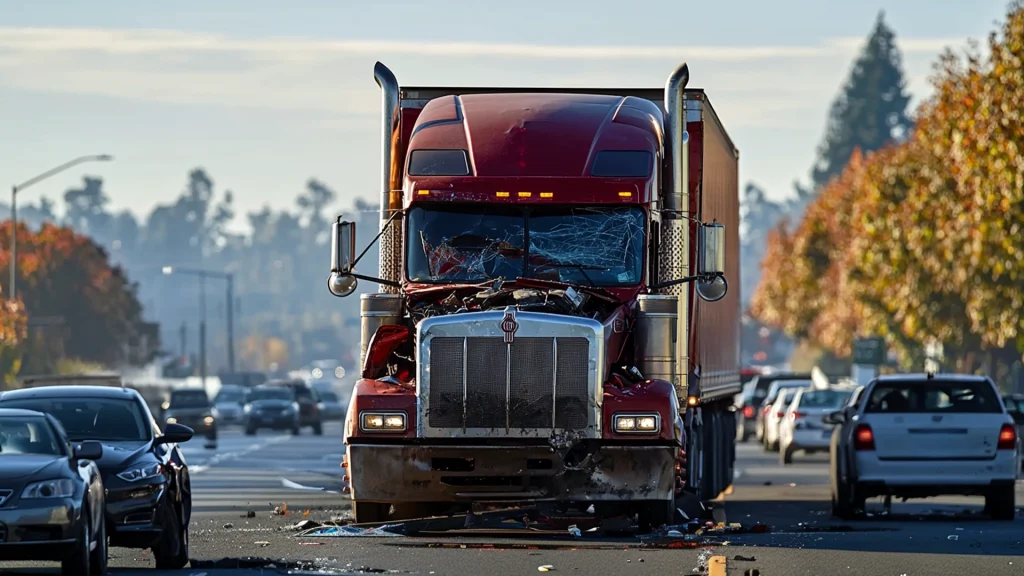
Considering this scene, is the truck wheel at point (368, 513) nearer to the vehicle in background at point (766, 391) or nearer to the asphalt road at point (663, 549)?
the asphalt road at point (663, 549)

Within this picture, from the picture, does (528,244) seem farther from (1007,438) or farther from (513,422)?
(1007,438)

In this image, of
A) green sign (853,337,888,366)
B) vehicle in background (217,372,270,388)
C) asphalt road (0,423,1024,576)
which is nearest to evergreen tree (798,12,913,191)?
vehicle in background (217,372,270,388)

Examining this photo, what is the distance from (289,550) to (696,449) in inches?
235

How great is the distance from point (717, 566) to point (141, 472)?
4.35 metres

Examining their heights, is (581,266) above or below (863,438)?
above

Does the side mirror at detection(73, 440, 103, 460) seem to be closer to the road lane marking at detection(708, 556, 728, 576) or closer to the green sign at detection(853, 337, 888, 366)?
the road lane marking at detection(708, 556, 728, 576)

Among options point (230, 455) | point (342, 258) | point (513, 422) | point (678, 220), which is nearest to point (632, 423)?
point (513, 422)

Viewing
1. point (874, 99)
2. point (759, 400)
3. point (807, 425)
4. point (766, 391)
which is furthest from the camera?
point (874, 99)

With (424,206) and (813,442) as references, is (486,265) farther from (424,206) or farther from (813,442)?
(813,442)

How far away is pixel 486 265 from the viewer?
19969 millimetres

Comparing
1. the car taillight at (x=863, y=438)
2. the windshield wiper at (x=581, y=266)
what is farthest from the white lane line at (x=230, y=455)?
the windshield wiper at (x=581, y=266)

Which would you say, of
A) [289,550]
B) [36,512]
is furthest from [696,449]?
[36,512]

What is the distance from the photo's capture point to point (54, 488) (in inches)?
601

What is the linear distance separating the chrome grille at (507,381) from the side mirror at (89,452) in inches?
140
